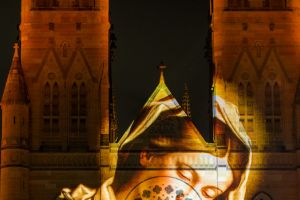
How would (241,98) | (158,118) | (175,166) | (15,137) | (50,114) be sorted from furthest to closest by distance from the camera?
(241,98) < (50,114) < (158,118) < (175,166) < (15,137)

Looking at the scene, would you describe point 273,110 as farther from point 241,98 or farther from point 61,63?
point 61,63

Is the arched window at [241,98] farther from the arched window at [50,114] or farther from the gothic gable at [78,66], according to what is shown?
the arched window at [50,114]

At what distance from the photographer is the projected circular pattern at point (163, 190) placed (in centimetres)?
5466

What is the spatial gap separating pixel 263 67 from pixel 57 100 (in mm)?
9518

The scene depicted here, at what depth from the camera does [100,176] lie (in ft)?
179

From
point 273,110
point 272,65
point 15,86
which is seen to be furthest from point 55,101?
point 272,65

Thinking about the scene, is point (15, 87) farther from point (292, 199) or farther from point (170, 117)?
point (292, 199)

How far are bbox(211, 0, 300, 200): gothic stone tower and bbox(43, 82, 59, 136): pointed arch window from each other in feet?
Result: 24.2

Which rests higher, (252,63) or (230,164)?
(252,63)

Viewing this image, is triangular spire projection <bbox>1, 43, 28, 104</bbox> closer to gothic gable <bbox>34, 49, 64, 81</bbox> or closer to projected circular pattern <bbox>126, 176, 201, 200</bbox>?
gothic gable <bbox>34, 49, 64, 81</bbox>

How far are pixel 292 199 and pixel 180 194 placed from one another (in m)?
4.97

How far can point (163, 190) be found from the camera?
54.8 meters

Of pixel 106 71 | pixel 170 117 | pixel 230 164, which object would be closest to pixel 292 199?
pixel 230 164

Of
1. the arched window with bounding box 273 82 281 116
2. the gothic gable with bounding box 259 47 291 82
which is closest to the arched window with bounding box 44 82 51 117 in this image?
the gothic gable with bounding box 259 47 291 82
